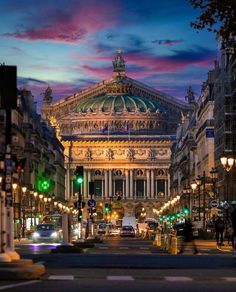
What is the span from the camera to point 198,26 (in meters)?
26.9

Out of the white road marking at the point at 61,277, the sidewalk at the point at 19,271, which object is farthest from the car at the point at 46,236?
the sidewalk at the point at 19,271

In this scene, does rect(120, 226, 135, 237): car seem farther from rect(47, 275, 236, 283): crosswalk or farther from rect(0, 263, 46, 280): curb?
rect(0, 263, 46, 280): curb

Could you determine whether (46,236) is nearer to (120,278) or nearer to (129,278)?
(129,278)

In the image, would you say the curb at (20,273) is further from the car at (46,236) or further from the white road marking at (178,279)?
the car at (46,236)

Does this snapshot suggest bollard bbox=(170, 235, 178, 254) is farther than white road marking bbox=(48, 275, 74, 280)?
Yes

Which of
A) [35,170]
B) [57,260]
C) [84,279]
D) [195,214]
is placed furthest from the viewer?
[35,170]

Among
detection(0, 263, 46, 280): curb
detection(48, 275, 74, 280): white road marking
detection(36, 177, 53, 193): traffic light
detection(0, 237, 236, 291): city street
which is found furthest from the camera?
detection(36, 177, 53, 193): traffic light

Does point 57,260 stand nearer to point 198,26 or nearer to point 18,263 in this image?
point 18,263

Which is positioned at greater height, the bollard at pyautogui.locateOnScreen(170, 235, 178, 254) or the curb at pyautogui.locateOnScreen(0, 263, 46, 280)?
the bollard at pyautogui.locateOnScreen(170, 235, 178, 254)

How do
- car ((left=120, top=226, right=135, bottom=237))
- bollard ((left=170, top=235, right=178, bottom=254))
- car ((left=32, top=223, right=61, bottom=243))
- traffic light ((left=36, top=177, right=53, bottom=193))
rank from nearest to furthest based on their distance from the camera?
1. bollard ((left=170, top=235, right=178, bottom=254))
2. car ((left=32, top=223, right=61, bottom=243))
3. traffic light ((left=36, top=177, right=53, bottom=193))
4. car ((left=120, top=226, right=135, bottom=237))

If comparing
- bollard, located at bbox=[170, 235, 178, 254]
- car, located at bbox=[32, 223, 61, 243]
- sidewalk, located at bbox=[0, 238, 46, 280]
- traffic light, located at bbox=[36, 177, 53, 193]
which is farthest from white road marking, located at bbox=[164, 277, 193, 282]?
traffic light, located at bbox=[36, 177, 53, 193]

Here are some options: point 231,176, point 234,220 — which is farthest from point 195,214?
point 234,220

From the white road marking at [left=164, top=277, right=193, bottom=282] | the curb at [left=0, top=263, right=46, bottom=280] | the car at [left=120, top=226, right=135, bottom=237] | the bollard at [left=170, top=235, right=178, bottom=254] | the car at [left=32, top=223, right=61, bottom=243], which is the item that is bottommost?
the white road marking at [left=164, top=277, right=193, bottom=282]

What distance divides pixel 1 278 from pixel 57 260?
12.3 metres
